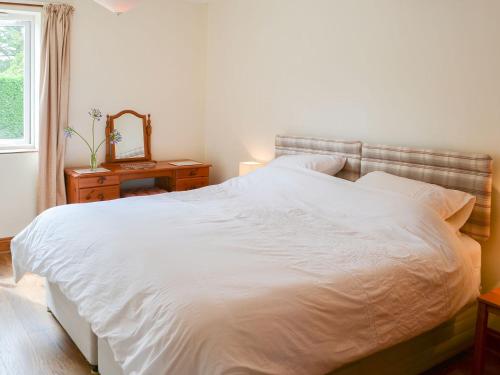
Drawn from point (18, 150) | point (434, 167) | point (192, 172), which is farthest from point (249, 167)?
point (18, 150)

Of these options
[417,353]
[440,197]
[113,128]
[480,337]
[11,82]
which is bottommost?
[417,353]

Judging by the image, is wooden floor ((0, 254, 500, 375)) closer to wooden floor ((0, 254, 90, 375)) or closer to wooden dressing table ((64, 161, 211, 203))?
wooden floor ((0, 254, 90, 375))

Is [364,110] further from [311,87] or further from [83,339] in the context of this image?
[83,339]

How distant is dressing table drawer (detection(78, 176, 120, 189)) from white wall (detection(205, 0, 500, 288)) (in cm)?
119

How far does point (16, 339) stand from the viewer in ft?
8.99

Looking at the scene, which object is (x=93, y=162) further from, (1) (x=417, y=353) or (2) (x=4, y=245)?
(1) (x=417, y=353)

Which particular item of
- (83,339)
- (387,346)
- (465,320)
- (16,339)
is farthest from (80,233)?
(465,320)

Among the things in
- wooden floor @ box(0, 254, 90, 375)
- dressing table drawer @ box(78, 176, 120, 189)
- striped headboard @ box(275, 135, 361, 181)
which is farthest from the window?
striped headboard @ box(275, 135, 361, 181)

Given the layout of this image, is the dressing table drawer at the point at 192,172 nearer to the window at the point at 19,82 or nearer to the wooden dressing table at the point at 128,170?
the wooden dressing table at the point at 128,170

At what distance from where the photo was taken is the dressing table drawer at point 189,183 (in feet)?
15.3

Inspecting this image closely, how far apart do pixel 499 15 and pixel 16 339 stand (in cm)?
317

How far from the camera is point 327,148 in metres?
3.63

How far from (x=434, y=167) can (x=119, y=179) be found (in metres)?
2.58

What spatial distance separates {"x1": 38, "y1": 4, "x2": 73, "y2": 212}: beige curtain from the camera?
13.3 ft
